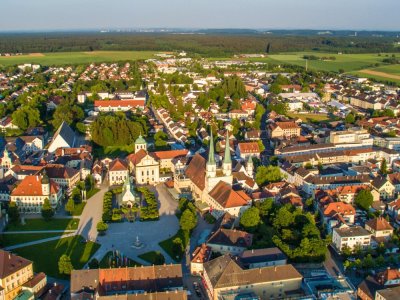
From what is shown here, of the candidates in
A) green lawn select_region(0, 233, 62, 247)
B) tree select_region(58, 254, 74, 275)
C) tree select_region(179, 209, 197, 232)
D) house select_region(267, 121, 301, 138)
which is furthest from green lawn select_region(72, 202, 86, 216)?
house select_region(267, 121, 301, 138)

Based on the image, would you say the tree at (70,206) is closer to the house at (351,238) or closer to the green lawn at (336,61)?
the house at (351,238)

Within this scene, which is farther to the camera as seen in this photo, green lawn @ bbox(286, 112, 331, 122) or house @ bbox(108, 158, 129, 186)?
green lawn @ bbox(286, 112, 331, 122)

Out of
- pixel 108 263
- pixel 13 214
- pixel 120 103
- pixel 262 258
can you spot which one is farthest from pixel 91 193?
pixel 120 103

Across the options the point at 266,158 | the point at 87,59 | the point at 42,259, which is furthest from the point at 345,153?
the point at 87,59

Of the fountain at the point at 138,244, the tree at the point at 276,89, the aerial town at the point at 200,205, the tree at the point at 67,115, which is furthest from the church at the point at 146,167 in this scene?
the tree at the point at 276,89

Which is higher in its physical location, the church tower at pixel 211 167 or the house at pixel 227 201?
the church tower at pixel 211 167

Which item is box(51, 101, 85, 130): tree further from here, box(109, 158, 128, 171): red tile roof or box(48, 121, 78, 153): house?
box(109, 158, 128, 171): red tile roof
